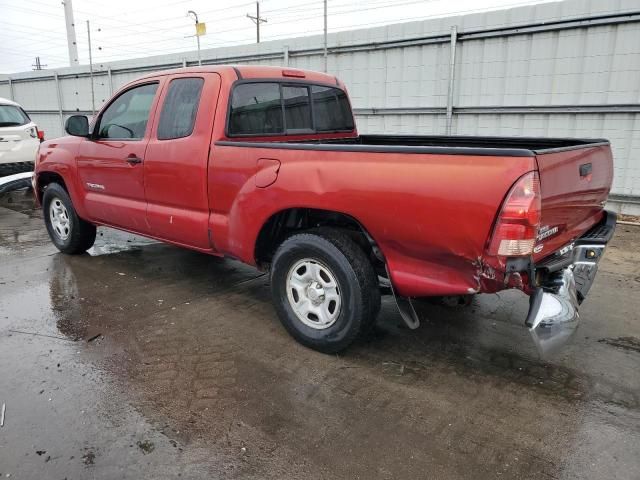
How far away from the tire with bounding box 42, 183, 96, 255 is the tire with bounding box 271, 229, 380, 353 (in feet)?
10.2

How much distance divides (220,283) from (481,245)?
9.57 ft

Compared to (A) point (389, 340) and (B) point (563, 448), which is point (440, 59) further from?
(B) point (563, 448)

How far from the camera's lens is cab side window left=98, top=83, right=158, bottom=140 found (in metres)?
4.43

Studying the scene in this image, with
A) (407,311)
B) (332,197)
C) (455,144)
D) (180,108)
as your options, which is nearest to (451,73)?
(455,144)

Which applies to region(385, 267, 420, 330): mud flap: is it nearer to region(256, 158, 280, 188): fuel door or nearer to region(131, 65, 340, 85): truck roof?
region(256, 158, 280, 188): fuel door

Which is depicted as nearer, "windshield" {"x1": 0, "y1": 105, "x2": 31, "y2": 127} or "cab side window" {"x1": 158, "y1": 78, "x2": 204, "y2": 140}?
"cab side window" {"x1": 158, "y1": 78, "x2": 204, "y2": 140}

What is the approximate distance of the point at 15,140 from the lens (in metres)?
8.95

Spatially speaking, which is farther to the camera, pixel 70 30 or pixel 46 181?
pixel 70 30

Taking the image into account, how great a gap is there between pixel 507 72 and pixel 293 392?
690 cm

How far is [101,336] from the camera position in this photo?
365 centimetres

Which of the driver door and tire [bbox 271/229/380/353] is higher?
the driver door

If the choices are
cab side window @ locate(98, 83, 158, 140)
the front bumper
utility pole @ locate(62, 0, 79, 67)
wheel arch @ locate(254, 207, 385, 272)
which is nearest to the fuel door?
wheel arch @ locate(254, 207, 385, 272)

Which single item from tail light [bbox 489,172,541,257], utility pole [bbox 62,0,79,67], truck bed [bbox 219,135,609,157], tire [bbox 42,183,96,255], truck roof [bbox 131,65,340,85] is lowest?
tire [bbox 42,183,96,255]

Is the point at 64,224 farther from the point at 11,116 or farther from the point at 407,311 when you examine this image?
the point at 11,116
